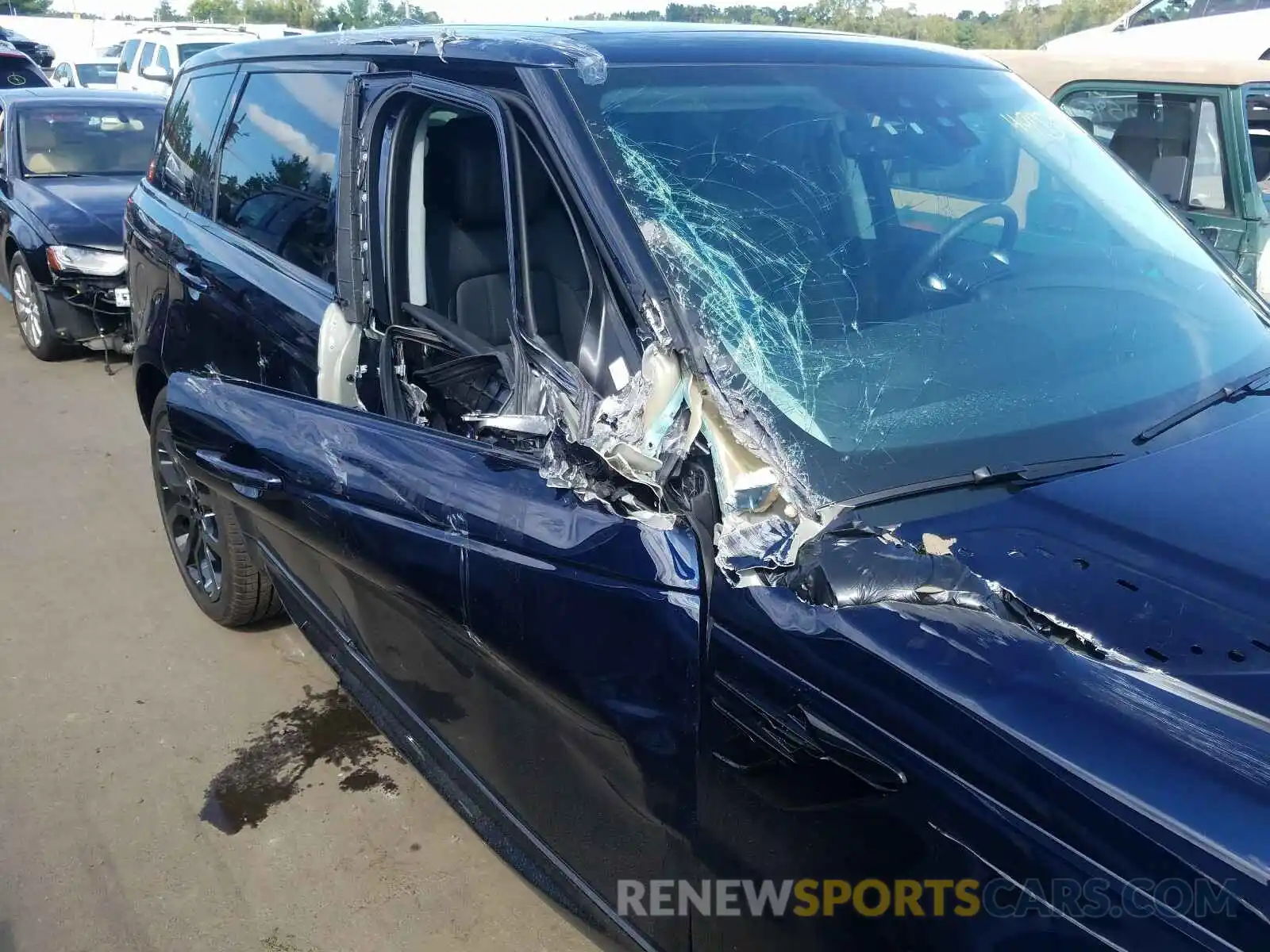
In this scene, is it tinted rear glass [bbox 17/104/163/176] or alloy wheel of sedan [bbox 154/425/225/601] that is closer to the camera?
alloy wheel of sedan [bbox 154/425/225/601]

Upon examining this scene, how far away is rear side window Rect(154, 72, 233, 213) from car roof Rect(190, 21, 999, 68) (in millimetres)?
948

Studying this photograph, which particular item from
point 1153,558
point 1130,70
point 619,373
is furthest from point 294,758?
point 1130,70

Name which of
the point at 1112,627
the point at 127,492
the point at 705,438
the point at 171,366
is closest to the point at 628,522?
the point at 705,438

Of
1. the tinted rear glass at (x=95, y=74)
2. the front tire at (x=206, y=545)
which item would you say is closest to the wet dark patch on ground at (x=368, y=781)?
the front tire at (x=206, y=545)

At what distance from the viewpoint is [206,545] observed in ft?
11.7

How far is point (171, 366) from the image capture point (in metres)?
3.52

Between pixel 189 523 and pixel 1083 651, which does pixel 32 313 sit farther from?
pixel 1083 651

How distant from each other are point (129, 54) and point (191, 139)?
15.1 metres

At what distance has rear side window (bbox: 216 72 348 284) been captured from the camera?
8.95 feet

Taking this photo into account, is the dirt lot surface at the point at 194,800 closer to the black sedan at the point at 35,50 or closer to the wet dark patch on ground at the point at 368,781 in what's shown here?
the wet dark patch on ground at the point at 368,781

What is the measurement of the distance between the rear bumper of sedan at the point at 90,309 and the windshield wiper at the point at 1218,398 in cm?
586

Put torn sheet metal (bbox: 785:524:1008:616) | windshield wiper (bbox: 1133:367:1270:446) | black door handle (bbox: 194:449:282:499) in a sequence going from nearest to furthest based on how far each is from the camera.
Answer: torn sheet metal (bbox: 785:524:1008:616) → windshield wiper (bbox: 1133:367:1270:446) → black door handle (bbox: 194:449:282:499)

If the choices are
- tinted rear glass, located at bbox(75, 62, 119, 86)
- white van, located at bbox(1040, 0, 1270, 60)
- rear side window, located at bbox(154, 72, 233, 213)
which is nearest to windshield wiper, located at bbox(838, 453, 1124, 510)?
rear side window, located at bbox(154, 72, 233, 213)

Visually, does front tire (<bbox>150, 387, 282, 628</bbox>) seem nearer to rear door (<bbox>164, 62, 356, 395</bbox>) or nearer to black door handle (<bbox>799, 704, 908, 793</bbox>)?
rear door (<bbox>164, 62, 356, 395</bbox>)
